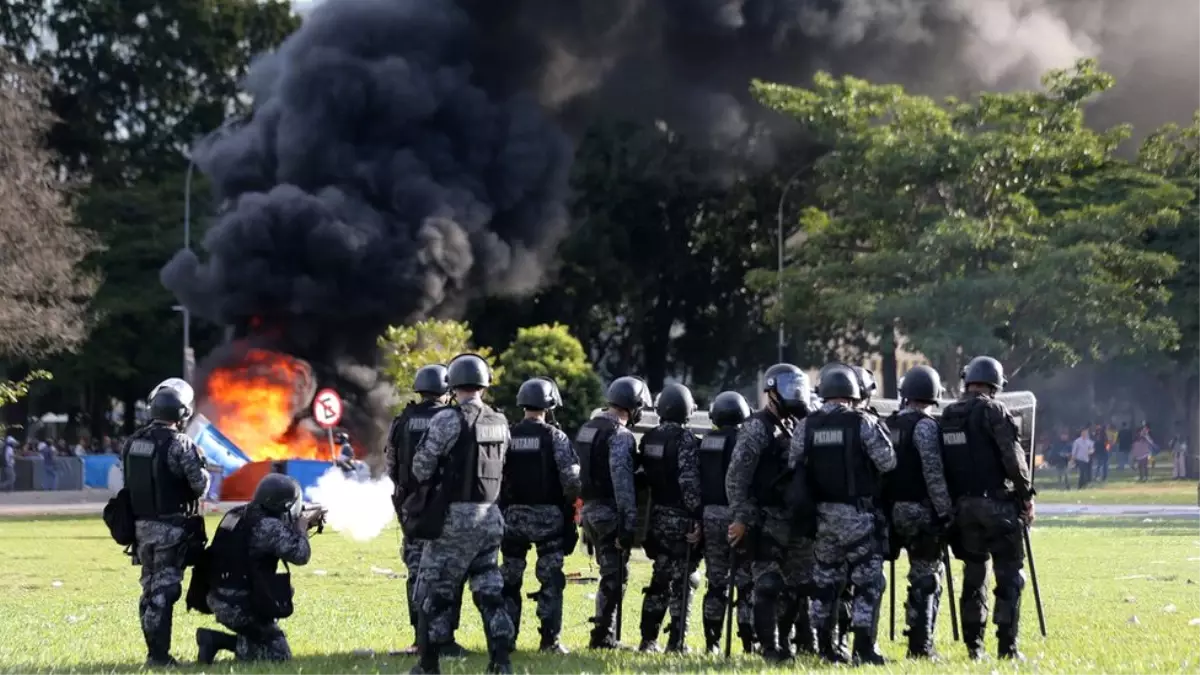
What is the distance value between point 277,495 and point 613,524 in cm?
258

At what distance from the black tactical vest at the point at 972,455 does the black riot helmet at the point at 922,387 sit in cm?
34

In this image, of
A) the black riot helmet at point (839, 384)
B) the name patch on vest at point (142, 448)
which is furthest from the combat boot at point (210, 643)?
the black riot helmet at point (839, 384)

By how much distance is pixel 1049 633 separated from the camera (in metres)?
13.1

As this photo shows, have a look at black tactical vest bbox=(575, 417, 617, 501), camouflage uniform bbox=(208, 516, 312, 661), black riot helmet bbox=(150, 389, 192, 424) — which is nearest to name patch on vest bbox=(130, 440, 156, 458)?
black riot helmet bbox=(150, 389, 192, 424)

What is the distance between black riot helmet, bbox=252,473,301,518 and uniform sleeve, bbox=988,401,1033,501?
4396 millimetres

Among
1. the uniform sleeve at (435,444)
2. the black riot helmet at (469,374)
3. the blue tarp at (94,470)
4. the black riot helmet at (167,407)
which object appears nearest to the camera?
the uniform sleeve at (435,444)

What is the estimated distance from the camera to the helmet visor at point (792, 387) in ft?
38.3

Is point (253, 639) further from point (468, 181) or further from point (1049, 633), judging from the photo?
point (468, 181)

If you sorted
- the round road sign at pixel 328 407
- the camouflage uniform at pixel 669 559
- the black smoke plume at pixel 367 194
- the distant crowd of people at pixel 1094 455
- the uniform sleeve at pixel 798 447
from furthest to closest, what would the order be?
the distant crowd of people at pixel 1094 455, the black smoke plume at pixel 367 194, the round road sign at pixel 328 407, the camouflage uniform at pixel 669 559, the uniform sleeve at pixel 798 447

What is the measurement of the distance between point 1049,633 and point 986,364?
2.55 meters

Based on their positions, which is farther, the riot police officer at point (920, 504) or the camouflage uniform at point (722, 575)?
the camouflage uniform at point (722, 575)

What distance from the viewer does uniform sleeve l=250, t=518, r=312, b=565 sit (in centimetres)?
1141

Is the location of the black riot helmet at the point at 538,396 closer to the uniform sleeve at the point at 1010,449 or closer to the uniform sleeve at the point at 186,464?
the uniform sleeve at the point at 186,464

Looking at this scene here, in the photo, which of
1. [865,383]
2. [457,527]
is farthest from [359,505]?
[457,527]
